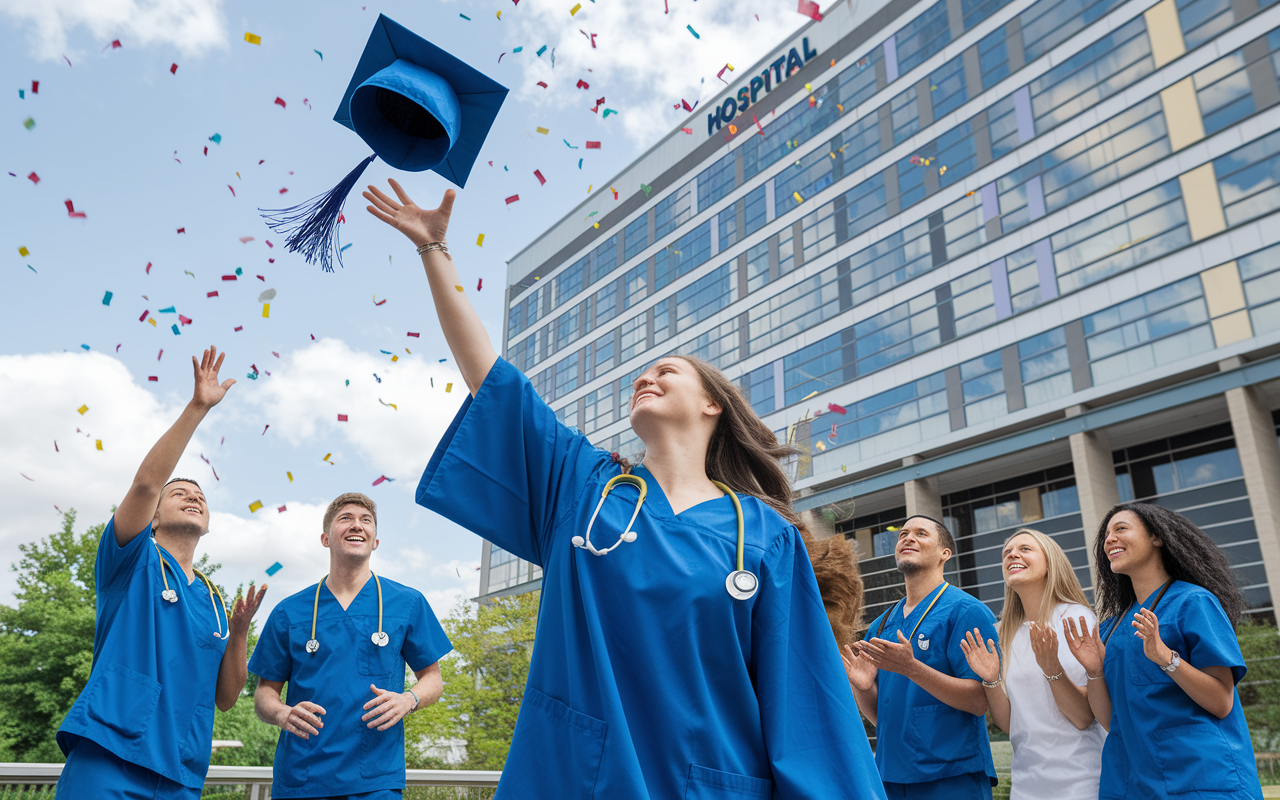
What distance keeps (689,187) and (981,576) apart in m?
22.4

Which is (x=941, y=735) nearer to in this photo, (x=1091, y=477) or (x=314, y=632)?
(x=314, y=632)

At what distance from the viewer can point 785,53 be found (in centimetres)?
3756

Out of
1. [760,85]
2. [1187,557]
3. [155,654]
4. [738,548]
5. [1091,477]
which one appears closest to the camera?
[738,548]

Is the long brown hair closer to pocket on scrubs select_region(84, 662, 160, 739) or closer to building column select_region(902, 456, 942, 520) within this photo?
pocket on scrubs select_region(84, 662, 160, 739)

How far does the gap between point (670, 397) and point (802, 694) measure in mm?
876

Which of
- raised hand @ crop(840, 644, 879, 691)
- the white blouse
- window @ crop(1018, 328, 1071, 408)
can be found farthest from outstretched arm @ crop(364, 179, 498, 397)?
window @ crop(1018, 328, 1071, 408)

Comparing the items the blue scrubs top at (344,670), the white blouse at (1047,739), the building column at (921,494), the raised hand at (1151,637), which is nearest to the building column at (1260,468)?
the building column at (921,494)

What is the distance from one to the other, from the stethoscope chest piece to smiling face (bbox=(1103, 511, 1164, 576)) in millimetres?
3058

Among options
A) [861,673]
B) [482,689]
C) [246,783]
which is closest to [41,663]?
[482,689]

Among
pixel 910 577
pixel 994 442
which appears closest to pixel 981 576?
pixel 994 442

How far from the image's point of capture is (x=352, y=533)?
15.7ft

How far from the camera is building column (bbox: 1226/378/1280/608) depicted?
835 inches

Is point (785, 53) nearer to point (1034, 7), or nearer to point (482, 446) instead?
point (1034, 7)

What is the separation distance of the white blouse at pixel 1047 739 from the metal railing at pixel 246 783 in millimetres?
2848
